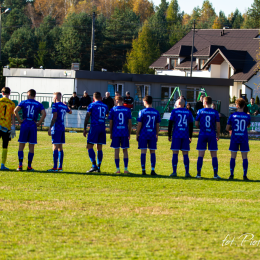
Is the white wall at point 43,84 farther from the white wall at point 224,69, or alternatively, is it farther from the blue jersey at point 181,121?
the white wall at point 224,69

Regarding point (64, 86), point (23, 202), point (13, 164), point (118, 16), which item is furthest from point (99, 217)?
point (118, 16)

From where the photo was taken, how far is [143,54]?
7881cm

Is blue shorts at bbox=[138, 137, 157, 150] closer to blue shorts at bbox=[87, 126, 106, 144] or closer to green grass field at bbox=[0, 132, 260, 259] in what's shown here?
green grass field at bbox=[0, 132, 260, 259]

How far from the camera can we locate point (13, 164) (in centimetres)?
1254

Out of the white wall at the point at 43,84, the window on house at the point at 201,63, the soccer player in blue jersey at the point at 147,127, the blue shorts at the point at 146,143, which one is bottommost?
the blue shorts at the point at 146,143

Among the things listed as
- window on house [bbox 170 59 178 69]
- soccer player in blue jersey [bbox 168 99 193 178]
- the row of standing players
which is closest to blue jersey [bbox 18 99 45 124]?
the row of standing players

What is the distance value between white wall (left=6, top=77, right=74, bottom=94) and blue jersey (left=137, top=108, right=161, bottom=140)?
2009 cm

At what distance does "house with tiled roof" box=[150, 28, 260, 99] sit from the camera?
54.5 meters

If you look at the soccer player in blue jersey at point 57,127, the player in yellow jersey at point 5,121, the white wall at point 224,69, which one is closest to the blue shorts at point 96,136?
the soccer player in blue jersey at point 57,127

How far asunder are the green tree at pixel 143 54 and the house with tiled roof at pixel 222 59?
9323 millimetres

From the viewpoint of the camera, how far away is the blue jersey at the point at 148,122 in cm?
1102

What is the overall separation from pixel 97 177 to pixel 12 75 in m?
23.9

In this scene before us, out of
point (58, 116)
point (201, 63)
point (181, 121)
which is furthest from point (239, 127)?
point (201, 63)

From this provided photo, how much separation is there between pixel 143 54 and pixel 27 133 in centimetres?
6898
